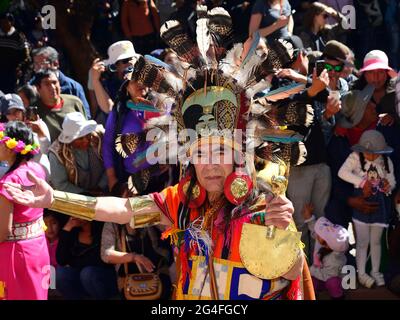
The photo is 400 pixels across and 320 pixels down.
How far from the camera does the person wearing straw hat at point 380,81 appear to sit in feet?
24.8

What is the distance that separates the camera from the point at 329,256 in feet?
23.7

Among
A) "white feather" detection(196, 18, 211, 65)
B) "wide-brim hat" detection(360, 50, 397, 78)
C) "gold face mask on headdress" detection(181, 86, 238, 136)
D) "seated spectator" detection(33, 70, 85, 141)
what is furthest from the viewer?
"seated spectator" detection(33, 70, 85, 141)

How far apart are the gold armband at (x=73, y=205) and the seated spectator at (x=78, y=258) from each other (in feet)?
9.34

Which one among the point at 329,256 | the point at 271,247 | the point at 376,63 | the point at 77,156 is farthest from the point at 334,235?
the point at 271,247

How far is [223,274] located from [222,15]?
1320mm

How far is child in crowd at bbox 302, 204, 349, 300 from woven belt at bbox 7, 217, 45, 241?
221 cm

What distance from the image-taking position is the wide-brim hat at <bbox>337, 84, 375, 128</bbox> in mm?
7469

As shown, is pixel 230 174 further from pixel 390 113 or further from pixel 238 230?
pixel 390 113

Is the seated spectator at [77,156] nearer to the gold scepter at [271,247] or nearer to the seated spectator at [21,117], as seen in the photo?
the seated spectator at [21,117]

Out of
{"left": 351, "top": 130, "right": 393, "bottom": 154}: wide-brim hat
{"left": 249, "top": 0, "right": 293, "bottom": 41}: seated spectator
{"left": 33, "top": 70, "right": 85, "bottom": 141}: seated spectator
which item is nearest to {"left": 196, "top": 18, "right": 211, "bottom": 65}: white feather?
{"left": 351, "top": 130, "right": 393, "bottom": 154}: wide-brim hat

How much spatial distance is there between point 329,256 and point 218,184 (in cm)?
290

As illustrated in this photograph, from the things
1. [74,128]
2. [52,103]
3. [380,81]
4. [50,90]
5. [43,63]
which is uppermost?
[43,63]

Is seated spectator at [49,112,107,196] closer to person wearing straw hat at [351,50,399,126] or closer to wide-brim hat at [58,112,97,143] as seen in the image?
Result: wide-brim hat at [58,112,97,143]

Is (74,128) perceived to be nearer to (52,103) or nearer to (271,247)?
(52,103)
